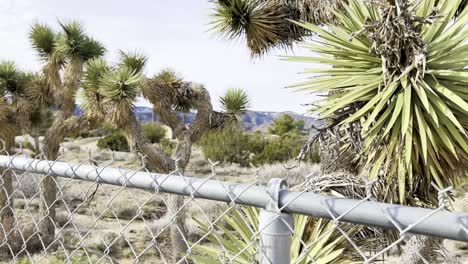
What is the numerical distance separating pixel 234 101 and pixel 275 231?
9.94 meters

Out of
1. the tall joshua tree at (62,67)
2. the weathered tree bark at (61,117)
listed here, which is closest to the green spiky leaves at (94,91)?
the tall joshua tree at (62,67)

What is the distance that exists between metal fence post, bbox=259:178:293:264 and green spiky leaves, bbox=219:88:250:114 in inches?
390

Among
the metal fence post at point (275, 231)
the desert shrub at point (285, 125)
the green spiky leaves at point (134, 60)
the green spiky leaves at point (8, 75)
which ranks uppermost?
the green spiky leaves at point (134, 60)

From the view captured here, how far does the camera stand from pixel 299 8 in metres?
7.78

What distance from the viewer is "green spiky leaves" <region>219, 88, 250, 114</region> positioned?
11.0 metres

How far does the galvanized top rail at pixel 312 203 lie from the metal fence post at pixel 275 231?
17 mm

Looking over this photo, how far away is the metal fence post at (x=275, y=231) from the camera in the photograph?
1.09 metres

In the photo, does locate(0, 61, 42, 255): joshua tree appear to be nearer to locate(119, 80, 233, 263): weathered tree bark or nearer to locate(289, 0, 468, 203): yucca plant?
locate(119, 80, 233, 263): weathered tree bark

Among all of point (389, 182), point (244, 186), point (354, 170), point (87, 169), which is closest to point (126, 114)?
point (354, 170)

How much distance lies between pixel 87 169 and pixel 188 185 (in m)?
0.51

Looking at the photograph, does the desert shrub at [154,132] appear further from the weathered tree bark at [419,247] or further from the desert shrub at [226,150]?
the weathered tree bark at [419,247]

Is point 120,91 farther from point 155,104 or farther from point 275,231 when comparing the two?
point 275,231

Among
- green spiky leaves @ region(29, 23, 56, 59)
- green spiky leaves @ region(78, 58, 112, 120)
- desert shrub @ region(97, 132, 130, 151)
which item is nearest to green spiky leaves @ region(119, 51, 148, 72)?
green spiky leaves @ region(78, 58, 112, 120)

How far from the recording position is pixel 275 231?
3.60 ft
